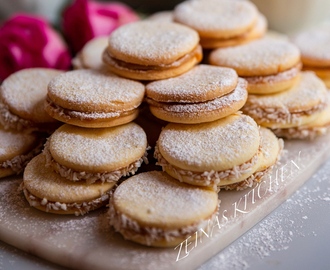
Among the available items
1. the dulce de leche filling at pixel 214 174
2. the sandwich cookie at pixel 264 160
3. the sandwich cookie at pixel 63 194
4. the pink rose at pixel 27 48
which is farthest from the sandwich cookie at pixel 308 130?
the pink rose at pixel 27 48

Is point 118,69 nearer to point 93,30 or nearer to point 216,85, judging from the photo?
point 216,85

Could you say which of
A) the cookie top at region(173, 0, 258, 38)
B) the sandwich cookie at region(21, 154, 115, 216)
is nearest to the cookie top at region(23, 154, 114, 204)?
the sandwich cookie at region(21, 154, 115, 216)

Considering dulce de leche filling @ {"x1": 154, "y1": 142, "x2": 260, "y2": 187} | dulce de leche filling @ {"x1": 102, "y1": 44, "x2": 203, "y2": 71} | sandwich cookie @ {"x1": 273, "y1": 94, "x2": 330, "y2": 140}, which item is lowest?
sandwich cookie @ {"x1": 273, "y1": 94, "x2": 330, "y2": 140}

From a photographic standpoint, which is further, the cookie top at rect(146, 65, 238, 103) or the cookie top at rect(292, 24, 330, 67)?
the cookie top at rect(292, 24, 330, 67)

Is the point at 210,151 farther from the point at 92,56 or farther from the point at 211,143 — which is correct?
the point at 92,56

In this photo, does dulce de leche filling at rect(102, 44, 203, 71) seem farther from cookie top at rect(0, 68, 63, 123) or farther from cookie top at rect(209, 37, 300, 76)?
cookie top at rect(0, 68, 63, 123)

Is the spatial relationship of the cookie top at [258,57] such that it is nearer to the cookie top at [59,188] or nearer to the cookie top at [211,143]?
the cookie top at [211,143]

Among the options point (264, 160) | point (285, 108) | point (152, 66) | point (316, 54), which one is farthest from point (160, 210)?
point (316, 54)
